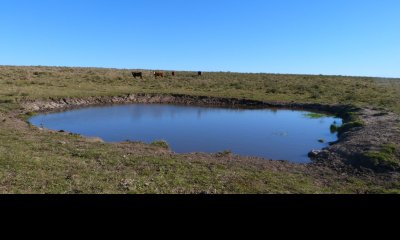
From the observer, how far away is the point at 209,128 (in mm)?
28922

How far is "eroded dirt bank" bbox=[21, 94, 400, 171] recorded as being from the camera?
1727 centimetres

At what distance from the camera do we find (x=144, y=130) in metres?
26.8

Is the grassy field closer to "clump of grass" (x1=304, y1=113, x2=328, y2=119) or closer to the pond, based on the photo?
the pond

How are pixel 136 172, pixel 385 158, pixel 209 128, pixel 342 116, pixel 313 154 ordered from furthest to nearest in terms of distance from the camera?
pixel 342 116 → pixel 209 128 → pixel 313 154 → pixel 385 158 → pixel 136 172

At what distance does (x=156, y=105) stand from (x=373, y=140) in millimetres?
27712

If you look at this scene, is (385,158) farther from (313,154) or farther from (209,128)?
(209,128)

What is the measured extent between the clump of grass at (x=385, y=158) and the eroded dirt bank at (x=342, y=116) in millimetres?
40

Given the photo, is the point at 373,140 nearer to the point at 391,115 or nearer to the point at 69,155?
the point at 391,115

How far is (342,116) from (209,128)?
14899 mm

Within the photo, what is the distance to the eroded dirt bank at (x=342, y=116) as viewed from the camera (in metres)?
17.3

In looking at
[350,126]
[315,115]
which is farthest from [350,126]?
[315,115]

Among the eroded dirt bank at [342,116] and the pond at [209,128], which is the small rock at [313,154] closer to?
the eroded dirt bank at [342,116]

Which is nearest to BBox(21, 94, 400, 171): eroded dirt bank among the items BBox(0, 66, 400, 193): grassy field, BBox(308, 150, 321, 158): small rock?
BBox(308, 150, 321, 158): small rock
